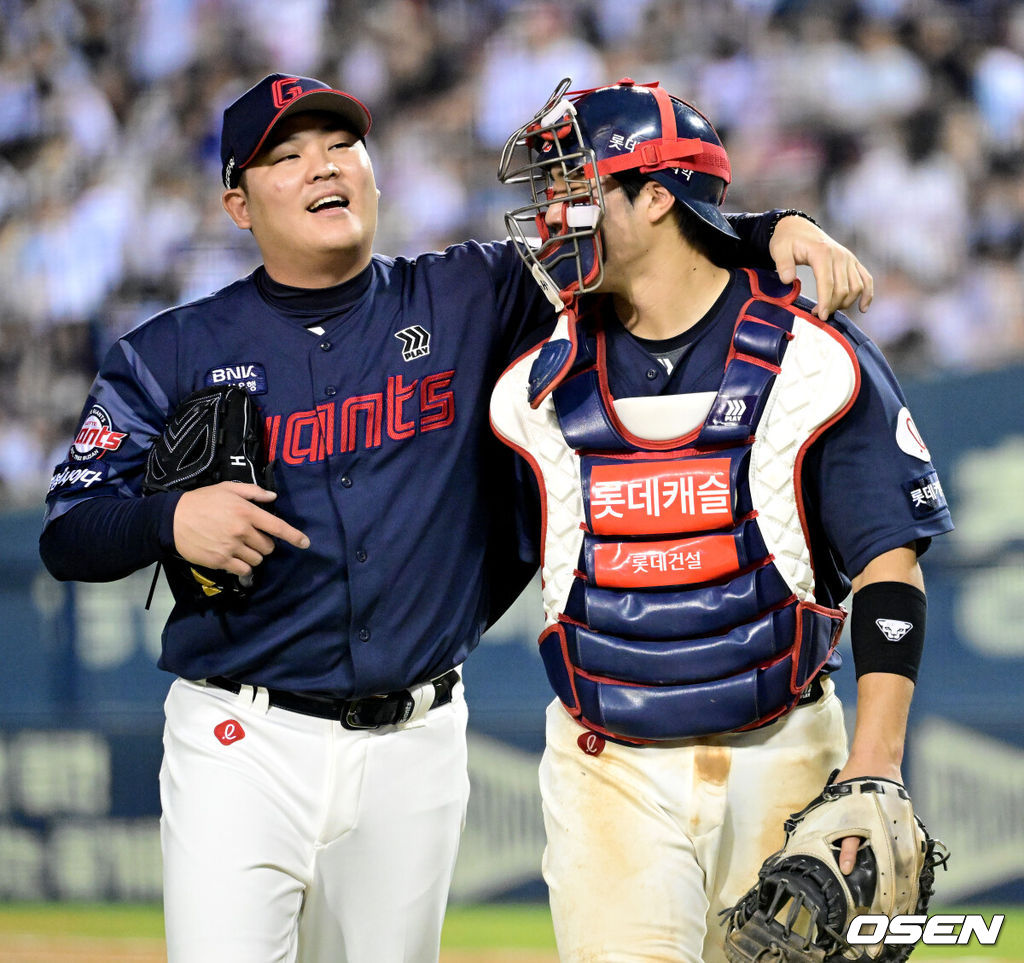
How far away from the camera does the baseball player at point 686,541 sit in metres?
2.58

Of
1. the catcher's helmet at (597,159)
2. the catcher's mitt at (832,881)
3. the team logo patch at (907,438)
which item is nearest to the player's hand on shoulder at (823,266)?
the catcher's helmet at (597,159)

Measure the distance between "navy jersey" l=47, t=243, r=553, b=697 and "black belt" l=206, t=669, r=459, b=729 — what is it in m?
0.04

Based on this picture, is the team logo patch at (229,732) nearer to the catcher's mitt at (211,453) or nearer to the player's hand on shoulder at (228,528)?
the catcher's mitt at (211,453)

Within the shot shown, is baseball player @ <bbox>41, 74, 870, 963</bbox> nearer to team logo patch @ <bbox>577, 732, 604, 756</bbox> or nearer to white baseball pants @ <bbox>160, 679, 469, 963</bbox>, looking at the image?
white baseball pants @ <bbox>160, 679, 469, 963</bbox>

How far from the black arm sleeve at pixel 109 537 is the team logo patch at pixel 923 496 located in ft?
4.64

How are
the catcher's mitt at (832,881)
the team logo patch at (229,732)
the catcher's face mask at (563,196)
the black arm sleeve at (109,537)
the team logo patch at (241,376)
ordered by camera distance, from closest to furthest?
the catcher's mitt at (832,881) → the catcher's face mask at (563,196) → the black arm sleeve at (109,537) → the team logo patch at (229,732) → the team logo patch at (241,376)

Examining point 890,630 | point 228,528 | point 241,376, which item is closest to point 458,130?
point 241,376

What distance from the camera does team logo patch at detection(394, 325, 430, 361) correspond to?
10.1 feet

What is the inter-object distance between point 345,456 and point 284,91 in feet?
2.62

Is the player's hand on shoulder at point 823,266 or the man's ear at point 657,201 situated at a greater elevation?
the man's ear at point 657,201

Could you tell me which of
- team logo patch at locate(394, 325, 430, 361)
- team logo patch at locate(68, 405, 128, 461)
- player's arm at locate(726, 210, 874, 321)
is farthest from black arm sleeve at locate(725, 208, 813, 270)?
team logo patch at locate(68, 405, 128, 461)

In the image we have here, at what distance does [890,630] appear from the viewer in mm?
2518

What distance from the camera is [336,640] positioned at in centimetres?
295

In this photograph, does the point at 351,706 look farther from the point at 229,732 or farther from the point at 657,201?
the point at 657,201
